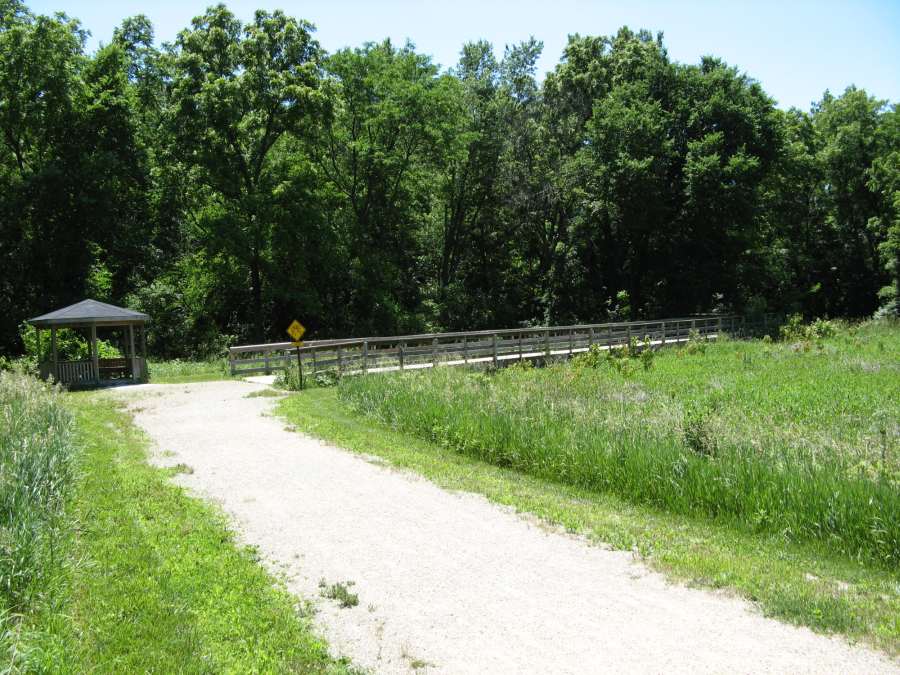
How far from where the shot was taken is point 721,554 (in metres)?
5.97

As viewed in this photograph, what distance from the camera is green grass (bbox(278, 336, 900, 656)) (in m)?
4.72

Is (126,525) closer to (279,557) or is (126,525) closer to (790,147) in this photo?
(279,557)

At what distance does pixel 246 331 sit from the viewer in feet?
110

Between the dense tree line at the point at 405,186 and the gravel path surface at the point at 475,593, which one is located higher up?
the dense tree line at the point at 405,186

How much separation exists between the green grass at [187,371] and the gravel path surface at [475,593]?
1330 centimetres

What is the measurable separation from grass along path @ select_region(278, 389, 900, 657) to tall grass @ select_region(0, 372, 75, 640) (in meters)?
4.20

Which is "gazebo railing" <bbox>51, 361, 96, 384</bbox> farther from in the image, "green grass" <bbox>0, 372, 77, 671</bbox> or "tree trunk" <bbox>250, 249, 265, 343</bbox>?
"green grass" <bbox>0, 372, 77, 671</bbox>

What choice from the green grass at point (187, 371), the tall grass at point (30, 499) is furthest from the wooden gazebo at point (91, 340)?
the tall grass at point (30, 499)

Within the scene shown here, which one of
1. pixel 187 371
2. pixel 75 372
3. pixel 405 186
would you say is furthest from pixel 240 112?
pixel 75 372

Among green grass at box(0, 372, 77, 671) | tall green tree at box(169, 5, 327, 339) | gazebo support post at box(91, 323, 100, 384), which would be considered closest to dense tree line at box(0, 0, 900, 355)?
tall green tree at box(169, 5, 327, 339)

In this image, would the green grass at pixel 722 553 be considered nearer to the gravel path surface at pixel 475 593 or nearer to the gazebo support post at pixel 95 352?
the gravel path surface at pixel 475 593

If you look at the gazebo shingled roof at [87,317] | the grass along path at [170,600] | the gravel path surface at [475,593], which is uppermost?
the gazebo shingled roof at [87,317]

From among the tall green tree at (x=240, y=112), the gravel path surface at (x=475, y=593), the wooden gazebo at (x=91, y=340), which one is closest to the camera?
the gravel path surface at (x=475, y=593)

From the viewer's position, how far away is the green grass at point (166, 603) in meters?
4.21
